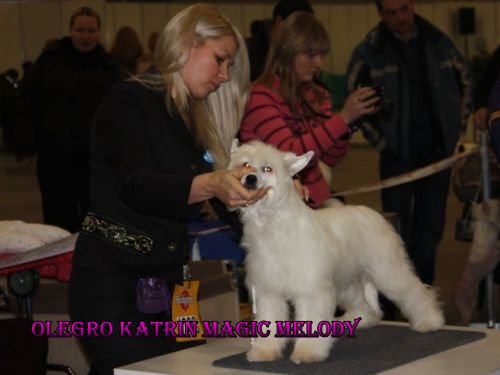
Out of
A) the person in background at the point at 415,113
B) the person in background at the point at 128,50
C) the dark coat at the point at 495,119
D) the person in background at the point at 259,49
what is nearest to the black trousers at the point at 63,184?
the person in background at the point at 259,49

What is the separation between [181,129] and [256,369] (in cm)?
59

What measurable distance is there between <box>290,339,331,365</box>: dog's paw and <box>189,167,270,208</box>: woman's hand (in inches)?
13.4

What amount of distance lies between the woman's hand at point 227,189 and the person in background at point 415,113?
3.11 m

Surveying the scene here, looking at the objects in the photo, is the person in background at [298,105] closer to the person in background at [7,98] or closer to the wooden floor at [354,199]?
the wooden floor at [354,199]

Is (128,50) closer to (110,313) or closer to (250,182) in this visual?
(110,313)

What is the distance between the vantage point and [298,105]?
4.07 meters

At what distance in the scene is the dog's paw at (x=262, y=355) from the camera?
7.85ft

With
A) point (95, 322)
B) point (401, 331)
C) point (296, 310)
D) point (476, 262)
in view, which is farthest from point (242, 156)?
point (476, 262)

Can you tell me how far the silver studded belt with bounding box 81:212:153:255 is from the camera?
245cm

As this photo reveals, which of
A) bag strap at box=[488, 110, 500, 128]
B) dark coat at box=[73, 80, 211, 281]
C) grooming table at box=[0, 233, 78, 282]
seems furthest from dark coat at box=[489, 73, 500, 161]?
grooming table at box=[0, 233, 78, 282]

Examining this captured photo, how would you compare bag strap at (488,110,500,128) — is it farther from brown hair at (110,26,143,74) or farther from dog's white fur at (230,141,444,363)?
brown hair at (110,26,143,74)

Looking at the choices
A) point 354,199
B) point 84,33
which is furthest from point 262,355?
point 354,199

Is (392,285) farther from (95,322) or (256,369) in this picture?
(95,322)

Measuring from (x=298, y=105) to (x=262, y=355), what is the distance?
1810 millimetres
